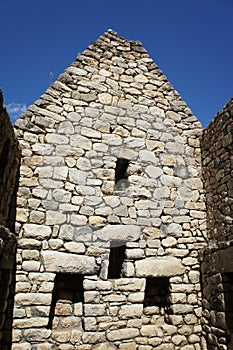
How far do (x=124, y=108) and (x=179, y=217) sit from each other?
7.90 feet

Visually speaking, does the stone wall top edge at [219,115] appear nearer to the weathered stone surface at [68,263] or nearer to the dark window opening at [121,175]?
the dark window opening at [121,175]

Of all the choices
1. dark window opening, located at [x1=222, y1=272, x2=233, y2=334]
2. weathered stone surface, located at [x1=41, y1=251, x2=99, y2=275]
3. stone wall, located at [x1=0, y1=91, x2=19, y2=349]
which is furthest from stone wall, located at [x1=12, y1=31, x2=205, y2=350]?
dark window opening, located at [x1=222, y1=272, x2=233, y2=334]

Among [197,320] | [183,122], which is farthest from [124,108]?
[197,320]

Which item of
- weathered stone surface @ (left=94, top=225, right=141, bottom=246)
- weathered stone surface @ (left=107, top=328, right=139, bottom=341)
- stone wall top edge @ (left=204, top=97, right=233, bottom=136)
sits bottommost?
weathered stone surface @ (left=107, top=328, right=139, bottom=341)

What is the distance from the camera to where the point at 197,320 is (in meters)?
5.32

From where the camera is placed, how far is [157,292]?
5527 mm

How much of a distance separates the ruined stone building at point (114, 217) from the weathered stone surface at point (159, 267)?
2cm

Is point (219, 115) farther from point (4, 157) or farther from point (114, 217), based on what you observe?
point (4, 157)

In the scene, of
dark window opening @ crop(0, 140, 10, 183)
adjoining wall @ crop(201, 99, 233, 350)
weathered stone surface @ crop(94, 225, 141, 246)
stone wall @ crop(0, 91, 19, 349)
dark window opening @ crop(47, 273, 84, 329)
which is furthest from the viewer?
weathered stone surface @ crop(94, 225, 141, 246)

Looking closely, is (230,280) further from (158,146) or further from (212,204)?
(158,146)

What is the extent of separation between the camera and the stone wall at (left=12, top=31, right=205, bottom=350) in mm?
4820

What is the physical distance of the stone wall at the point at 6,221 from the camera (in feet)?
13.3

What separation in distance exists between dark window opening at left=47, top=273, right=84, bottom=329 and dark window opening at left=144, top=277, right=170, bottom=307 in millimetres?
1196

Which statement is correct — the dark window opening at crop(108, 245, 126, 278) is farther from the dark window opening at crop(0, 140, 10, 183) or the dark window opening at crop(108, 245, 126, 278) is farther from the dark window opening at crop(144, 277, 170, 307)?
the dark window opening at crop(0, 140, 10, 183)
